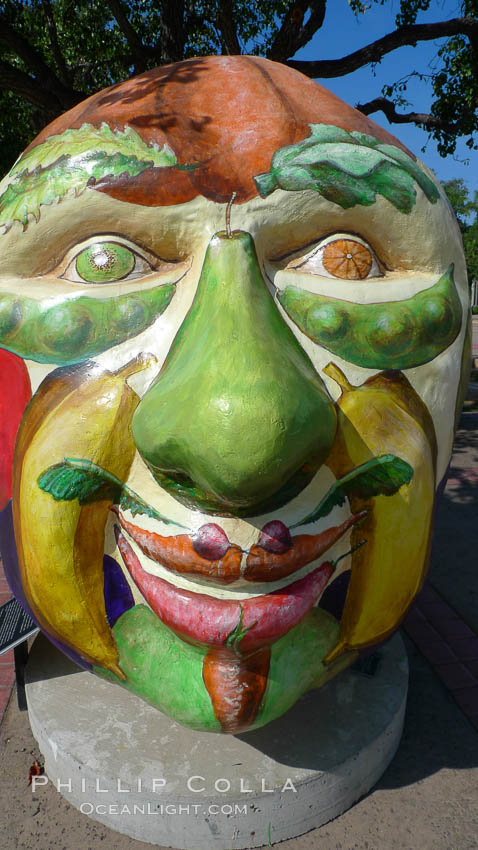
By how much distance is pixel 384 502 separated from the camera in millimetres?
1689

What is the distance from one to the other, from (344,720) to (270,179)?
218 cm

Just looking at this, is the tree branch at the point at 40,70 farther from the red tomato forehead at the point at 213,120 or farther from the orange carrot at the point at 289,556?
the orange carrot at the point at 289,556

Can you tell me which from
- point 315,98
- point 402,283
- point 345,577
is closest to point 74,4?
point 315,98

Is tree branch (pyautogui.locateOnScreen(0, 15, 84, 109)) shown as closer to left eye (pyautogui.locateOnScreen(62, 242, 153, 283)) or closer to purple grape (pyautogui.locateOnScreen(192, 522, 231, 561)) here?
left eye (pyautogui.locateOnScreen(62, 242, 153, 283))

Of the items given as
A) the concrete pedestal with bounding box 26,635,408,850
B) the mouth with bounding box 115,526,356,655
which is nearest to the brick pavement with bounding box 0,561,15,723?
the concrete pedestal with bounding box 26,635,408,850

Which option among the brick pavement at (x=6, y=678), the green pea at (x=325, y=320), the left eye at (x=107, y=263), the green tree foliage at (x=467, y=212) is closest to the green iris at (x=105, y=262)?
the left eye at (x=107, y=263)

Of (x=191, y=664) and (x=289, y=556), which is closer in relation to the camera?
(x=289, y=556)

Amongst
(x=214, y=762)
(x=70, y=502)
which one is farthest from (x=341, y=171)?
(x=214, y=762)

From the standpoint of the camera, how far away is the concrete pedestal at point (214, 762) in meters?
2.27

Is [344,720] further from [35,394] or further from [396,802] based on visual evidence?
[35,394]

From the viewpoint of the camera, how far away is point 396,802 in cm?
250

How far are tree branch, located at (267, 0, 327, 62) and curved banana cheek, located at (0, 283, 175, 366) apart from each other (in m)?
4.98

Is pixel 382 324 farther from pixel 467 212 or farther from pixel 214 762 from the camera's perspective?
pixel 467 212

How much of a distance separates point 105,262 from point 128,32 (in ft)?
16.5
